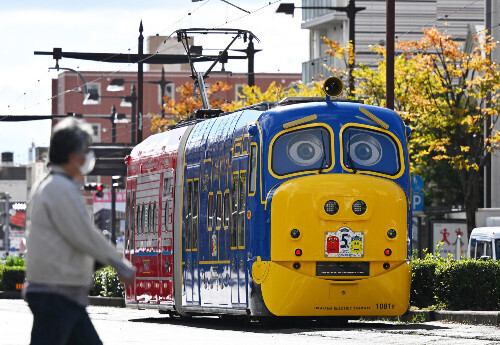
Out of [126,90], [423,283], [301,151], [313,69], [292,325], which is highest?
[126,90]

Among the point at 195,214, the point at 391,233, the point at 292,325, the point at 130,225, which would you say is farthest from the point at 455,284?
the point at 130,225

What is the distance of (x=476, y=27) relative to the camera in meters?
66.9

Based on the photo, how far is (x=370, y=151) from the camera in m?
20.4

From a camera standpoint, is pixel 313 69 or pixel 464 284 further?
pixel 313 69

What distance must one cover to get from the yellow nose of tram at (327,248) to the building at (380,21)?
175 feet

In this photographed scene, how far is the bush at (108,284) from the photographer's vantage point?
37500mm

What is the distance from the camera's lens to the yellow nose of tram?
776 inches

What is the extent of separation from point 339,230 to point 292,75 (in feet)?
342

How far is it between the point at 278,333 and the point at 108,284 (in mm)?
19580

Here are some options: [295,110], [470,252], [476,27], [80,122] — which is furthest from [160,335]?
[476,27]

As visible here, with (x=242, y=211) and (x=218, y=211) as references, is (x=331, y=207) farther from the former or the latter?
(x=218, y=211)

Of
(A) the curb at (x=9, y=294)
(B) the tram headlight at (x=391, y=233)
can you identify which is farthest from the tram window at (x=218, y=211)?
(A) the curb at (x=9, y=294)

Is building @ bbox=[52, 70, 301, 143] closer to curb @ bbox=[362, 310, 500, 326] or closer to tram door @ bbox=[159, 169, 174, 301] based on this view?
tram door @ bbox=[159, 169, 174, 301]

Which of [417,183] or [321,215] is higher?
[417,183]
